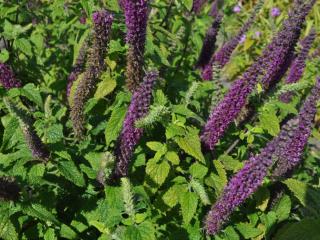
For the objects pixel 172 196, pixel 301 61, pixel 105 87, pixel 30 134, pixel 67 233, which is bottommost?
pixel 67 233

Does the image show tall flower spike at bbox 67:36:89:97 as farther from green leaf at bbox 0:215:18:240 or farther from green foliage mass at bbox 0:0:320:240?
green leaf at bbox 0:215:18:240

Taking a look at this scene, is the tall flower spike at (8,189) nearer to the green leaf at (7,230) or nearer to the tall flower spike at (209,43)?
the green leaf at (7,230)

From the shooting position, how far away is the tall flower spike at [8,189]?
2707mm

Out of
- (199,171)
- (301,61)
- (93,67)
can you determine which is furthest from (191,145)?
(301,61)

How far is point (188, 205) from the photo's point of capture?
2.91 meters

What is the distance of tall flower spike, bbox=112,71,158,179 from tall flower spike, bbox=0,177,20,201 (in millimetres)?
696

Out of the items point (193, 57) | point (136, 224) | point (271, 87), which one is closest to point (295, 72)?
point (271, 87)

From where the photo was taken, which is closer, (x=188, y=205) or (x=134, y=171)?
(x=188, y=205)

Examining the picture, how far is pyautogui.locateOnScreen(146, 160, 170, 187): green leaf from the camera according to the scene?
3049 mm

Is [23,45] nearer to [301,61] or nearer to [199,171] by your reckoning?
[199,171]

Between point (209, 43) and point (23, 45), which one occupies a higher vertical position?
point (209, 43)

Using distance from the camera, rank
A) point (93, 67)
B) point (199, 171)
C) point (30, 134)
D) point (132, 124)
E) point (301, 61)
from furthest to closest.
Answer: point (301, 61) → point (93, 67) → point (199, 171) → point (132, 124) → point (30, 134)

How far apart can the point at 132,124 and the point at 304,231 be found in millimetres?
1437

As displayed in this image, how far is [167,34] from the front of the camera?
4.04 meters
